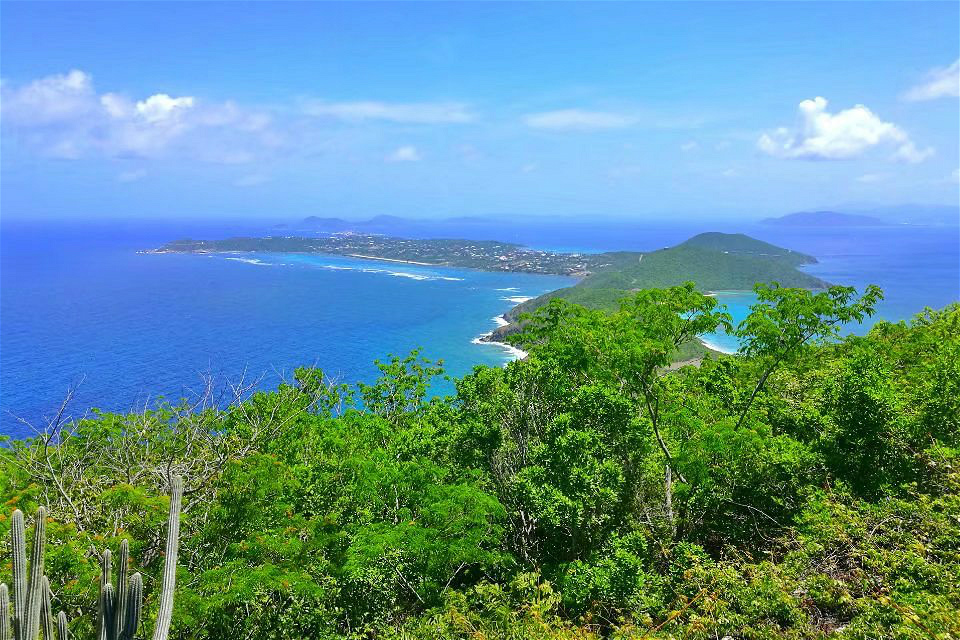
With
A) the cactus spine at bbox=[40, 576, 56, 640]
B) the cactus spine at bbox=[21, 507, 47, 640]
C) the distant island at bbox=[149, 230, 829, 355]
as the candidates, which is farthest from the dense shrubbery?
the distant island at bbox=[149, 230, 829, 355]

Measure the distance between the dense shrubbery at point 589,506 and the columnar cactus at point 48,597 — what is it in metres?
1.54

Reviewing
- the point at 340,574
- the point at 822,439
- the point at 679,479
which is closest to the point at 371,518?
the point at 340,574

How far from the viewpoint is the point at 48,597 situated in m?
7.53

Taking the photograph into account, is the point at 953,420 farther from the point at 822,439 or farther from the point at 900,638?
the point at 900,638

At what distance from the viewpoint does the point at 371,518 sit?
11891mm

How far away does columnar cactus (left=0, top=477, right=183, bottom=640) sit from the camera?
272 inches

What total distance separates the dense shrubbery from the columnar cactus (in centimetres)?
154

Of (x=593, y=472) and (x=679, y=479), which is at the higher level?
(x=593, y=472)

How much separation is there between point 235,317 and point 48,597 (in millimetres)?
102429

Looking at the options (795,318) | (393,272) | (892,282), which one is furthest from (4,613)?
(892,282)

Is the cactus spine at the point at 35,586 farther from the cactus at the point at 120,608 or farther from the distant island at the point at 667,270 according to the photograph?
the distant island at the point at 667,270

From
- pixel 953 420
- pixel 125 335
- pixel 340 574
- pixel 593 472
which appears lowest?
pixel 125 335

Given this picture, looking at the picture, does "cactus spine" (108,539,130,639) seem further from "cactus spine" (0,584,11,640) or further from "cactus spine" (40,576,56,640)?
"cactus spine" (0,584,11,640)

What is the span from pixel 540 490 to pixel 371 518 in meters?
3.70
